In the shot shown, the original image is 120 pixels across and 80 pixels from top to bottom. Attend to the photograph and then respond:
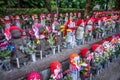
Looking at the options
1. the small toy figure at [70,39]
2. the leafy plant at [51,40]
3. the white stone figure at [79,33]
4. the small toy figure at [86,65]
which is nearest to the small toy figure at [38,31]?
the leafy plant at [51,40]

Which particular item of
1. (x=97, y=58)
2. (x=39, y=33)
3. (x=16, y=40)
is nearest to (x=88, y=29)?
(x=97, y=58)

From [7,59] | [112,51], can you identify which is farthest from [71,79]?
[112,51]

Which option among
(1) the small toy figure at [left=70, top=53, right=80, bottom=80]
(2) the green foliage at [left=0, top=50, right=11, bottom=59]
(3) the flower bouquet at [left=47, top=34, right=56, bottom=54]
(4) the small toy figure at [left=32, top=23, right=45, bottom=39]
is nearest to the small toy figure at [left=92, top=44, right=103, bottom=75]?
(1) the small toy figure at [left=70, top=53, right=80, bottom=80]

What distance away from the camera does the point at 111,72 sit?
465cm

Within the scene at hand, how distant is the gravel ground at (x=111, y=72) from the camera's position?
14.0 ft

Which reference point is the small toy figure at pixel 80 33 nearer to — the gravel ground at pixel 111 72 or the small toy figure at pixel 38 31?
the gravel ground at pixel 111 72

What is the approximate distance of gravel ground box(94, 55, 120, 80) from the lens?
428cm

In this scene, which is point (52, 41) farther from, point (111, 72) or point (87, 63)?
point (111, 72)

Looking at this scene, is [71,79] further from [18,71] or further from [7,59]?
[7,59]

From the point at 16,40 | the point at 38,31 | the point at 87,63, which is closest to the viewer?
the point at 16,40

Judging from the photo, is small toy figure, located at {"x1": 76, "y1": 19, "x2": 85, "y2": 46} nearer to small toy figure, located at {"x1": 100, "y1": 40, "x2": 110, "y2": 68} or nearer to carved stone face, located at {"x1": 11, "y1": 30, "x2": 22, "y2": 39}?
small toy figure, located at {"x1": 100, "y1": 40, "x2": 110, "y2": 68}

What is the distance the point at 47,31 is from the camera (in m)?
3.65

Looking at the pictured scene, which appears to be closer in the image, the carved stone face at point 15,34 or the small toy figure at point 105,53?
the carved stone face at point 15,34

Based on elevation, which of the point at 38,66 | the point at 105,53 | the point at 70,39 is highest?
the point at 70,39
